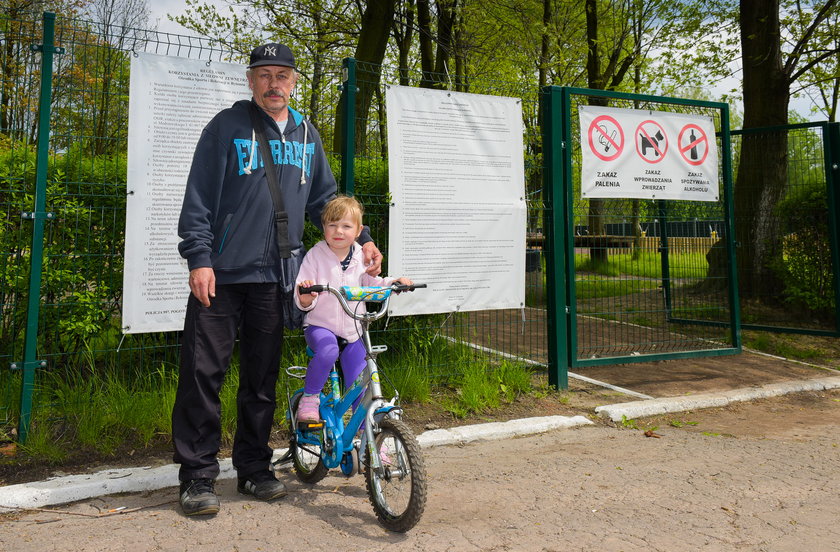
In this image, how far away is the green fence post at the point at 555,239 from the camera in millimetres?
6129

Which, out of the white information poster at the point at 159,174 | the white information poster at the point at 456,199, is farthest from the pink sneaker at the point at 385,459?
the white information poster at the point at 456,199

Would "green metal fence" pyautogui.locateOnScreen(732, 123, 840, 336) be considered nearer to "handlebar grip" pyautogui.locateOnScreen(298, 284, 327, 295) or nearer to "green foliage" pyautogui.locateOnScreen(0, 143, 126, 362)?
"handlebar grip" pyautogui.locateOnScreen(298, 284, 327, 295)

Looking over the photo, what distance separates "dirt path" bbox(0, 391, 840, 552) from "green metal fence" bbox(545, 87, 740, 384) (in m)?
1.84

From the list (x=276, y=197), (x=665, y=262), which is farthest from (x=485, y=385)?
(x=665, y=262)

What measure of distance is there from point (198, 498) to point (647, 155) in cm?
533

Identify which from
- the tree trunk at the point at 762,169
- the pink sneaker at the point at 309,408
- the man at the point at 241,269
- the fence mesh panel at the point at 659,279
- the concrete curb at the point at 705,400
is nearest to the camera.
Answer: the man at the point at 241,269

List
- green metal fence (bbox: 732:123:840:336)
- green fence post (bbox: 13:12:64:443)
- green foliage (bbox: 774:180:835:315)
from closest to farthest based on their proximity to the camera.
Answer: green fence post (bbox: 13:12:64:443) < green metal fence (bbox: 732:123:840:336) < green foliage (bbox: 774:180:835:315)

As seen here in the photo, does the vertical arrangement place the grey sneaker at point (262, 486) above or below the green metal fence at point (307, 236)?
below

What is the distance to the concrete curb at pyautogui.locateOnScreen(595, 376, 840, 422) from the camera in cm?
554

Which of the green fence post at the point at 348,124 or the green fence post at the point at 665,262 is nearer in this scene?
the green fence post at the point at 348,124

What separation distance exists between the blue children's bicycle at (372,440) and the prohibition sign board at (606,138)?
3667mm

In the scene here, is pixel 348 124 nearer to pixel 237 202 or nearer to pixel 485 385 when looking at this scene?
pixel 237 202

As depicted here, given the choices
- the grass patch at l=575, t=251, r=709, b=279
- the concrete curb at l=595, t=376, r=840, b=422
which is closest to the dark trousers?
the concrete curb at l=595, t=376, r=840, b=422

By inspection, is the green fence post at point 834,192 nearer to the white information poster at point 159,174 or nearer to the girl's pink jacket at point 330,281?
the girl's pink jacket at point 330,281
